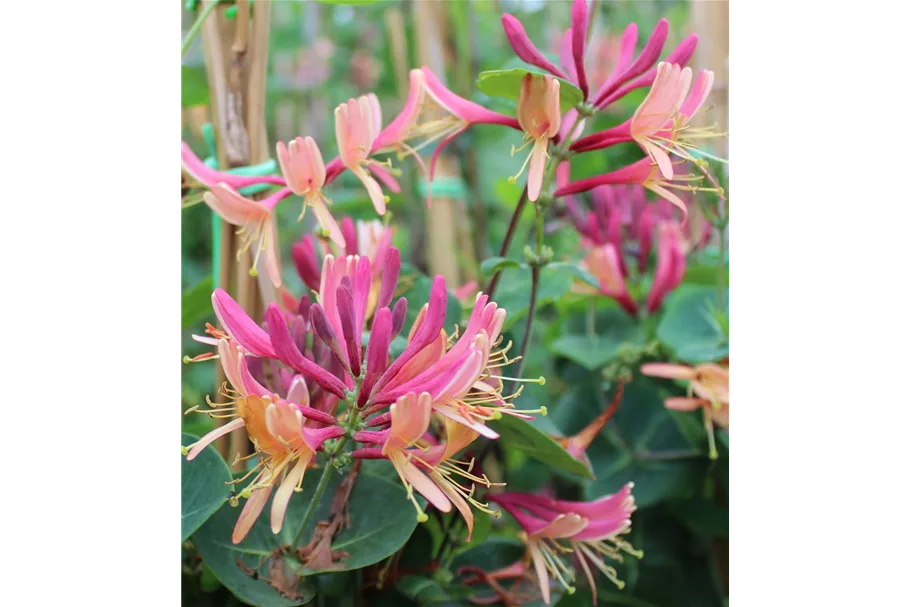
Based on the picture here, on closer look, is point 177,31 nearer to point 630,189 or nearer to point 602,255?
point 602,255

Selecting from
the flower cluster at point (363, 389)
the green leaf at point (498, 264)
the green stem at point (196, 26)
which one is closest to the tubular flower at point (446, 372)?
the flower cluster at point (363, 389)

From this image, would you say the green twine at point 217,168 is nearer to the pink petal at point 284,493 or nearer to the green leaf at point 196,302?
the green leaf at point 196,302

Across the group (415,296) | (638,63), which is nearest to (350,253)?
(415,296)

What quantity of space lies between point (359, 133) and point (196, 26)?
170 mm

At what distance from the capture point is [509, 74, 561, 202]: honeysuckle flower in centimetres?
60

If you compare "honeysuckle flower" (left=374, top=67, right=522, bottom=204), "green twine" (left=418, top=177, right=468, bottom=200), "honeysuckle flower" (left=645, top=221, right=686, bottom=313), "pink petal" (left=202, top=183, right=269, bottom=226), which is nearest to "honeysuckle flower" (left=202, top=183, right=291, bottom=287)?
"pink petal" (left=202, top=183, right=269, bottom=226)

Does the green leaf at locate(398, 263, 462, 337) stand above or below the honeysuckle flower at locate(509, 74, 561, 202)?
below

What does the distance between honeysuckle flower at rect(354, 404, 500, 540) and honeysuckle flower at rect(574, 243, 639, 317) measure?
1.70 ft

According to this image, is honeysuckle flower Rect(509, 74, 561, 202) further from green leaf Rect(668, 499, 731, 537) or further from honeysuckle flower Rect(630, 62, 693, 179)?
green leaf Rect(668, 499, 731, 537)

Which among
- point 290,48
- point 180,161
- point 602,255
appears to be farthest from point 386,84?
point 180,161

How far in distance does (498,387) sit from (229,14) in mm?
412

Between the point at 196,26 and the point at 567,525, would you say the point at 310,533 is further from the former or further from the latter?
the point at 196,26

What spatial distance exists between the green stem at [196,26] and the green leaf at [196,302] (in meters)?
0.21

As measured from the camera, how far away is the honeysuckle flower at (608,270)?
1012mm
